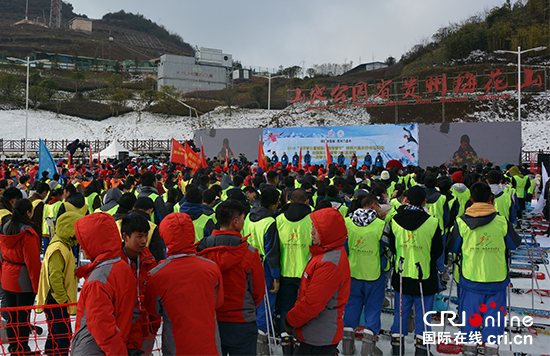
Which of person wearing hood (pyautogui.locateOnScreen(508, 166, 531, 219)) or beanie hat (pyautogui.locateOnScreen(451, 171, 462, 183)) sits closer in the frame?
beanie hat (pyautogui.locateOnScreen(451, 171, 462, 183))

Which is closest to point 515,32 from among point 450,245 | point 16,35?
point 450,245

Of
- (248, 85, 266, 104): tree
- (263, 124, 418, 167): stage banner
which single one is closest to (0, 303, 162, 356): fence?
(263, 124, 418, 167): stage banner

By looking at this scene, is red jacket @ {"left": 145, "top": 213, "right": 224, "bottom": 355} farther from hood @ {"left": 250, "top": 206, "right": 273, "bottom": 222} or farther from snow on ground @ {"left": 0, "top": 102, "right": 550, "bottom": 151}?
snow on ground @ {"left": 0, "top": 102, "right": 550, "bottom": 151}

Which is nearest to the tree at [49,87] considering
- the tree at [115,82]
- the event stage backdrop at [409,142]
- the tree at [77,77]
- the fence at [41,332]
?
the tree at [77,77]

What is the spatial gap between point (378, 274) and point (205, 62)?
7282cm

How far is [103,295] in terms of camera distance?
7.54ft

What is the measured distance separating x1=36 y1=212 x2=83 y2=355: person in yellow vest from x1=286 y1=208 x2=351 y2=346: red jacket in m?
2.18

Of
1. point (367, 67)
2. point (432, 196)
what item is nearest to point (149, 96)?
point (367, 67)

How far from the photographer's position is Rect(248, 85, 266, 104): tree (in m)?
54.9

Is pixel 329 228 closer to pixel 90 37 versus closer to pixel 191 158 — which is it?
pixel 191 158

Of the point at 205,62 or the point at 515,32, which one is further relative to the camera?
the point at 205,62

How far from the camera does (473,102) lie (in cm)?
4219

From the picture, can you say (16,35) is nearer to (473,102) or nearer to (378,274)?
(473,102)

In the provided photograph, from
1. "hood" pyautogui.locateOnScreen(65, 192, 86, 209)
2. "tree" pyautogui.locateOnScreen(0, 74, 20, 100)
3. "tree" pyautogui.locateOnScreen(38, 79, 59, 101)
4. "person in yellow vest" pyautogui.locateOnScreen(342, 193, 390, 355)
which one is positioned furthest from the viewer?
"tree" pyautogui.locateOnScreen(38, 79, 59, 101)
